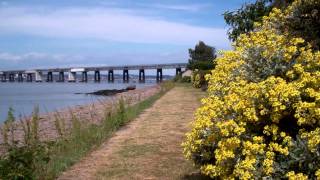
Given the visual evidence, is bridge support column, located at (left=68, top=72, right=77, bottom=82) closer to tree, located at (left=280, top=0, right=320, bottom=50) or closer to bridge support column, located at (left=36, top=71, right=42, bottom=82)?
bridge support column, located at (left=36, top=71, right=42, bottom=82)

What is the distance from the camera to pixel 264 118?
6738 mm

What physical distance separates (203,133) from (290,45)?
1.80 m

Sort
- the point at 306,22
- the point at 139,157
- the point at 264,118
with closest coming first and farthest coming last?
the point at 264,118, the point at 306,22, the point at 139,157

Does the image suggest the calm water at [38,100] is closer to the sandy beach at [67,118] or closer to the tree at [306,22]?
the sandy beach at [67,118]

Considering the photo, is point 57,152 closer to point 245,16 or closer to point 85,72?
point 245,16

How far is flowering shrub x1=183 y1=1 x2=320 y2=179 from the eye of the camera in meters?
6.15

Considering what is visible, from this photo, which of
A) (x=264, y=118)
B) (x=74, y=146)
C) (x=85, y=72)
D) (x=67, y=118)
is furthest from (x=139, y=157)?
(x=85, y=72)

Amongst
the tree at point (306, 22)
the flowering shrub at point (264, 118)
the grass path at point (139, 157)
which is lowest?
the grass path at point (139, 157)

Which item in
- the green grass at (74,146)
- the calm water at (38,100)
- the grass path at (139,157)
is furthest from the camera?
the calm water at (38,100)

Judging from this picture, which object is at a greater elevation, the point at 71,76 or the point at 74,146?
the point at 74,146

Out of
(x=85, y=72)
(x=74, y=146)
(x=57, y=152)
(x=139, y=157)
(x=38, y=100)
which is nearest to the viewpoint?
(x=139, y=157)

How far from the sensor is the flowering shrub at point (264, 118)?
6.15 metres

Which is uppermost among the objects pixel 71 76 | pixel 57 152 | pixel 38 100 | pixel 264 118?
pixel 264 118

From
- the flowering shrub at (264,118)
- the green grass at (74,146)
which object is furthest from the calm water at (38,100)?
the flowering shrub at (264,118)
